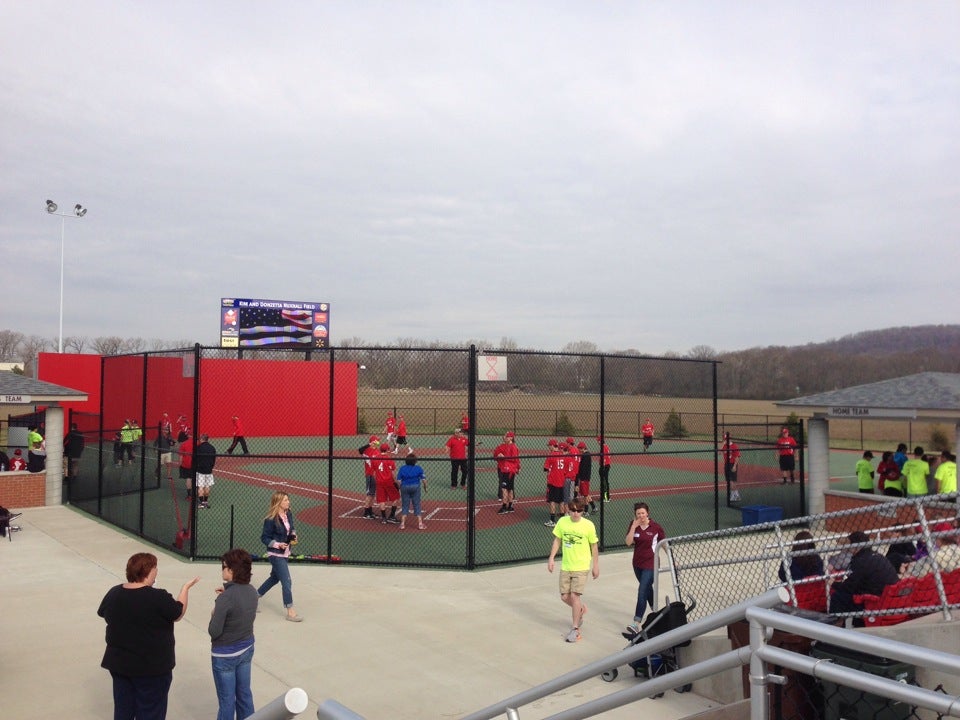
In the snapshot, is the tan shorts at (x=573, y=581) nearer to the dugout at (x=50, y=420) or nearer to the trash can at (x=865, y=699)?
the trash can at (x=865, y=699)

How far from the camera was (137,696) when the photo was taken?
5.57m

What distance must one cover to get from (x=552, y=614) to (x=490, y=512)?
8316 millimetres

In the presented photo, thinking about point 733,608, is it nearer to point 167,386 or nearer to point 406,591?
point 406,591

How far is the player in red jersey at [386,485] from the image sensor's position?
16000mm

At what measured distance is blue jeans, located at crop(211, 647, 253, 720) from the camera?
6.20 meters

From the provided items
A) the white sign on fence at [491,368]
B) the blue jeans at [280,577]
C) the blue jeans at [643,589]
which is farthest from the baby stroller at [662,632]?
the white sign on fence at [491,368]

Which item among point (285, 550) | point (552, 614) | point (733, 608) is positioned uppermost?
point (733, 608)

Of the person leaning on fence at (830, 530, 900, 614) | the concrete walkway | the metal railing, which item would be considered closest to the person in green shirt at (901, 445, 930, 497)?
the concrete walkway

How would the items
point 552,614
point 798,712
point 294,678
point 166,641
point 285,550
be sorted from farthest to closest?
1. point 552,614
2. point 285,550
3. point 294,678
4. point 166,641
5. point 798,712

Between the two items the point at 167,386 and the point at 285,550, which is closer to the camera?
the point at 285,550

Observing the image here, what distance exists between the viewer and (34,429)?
21875 mm

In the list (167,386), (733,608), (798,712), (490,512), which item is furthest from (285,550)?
(167,386)

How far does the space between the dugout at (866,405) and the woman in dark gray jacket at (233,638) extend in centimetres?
1431

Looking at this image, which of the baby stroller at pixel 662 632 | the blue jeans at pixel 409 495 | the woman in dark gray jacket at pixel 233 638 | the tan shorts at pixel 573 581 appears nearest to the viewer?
the woman in dark gray jacket at pixel 233 638
